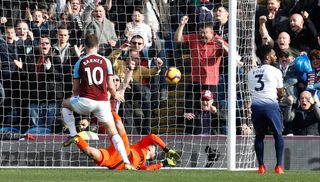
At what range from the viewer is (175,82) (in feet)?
60.8

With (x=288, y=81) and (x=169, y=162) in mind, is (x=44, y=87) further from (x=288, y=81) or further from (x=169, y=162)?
(x=288, y=81)

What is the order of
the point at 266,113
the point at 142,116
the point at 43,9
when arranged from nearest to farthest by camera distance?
the point at 266,113 → the point at 142,116 → the point at 43,9

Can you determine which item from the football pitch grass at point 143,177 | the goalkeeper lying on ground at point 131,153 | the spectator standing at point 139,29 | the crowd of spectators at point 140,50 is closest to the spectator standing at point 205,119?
the crowd of spectators at point 140,50

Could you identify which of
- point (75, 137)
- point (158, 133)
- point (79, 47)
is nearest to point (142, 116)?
point (158, 133)

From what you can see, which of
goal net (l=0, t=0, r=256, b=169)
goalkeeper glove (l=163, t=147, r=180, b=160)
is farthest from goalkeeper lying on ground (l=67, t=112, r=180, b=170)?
goal net (l=0, t=0, r=256, b=169)

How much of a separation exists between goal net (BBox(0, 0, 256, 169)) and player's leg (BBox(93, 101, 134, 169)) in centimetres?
201

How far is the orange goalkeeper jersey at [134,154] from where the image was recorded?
16016 mm

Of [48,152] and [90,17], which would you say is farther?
[90,17]

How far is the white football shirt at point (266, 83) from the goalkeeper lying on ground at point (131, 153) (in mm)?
1962

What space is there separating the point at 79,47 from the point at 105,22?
755 mm

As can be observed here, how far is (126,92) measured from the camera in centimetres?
1892

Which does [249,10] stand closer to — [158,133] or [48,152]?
[158,133]

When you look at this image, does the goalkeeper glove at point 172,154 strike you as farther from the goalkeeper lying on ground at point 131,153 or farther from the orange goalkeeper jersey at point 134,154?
the orange goalkeeper jersey at point 134,154

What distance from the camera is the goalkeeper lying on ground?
15.9m
